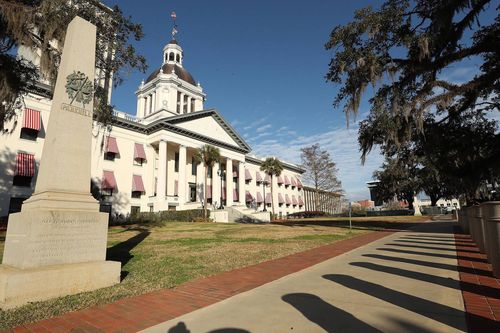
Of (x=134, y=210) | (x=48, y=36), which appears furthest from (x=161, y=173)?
(x=48, y=36)

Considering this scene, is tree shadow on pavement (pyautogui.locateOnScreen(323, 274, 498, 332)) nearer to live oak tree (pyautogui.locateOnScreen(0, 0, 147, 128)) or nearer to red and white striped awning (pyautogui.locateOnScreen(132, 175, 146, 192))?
live oak tree (pyautogui.locateOnScreen(0, 0, 147, 128))

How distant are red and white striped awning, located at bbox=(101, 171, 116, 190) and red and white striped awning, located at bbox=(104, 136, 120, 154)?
254cm

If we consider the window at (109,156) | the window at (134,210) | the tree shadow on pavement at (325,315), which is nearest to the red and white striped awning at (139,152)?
the window at (109,156)

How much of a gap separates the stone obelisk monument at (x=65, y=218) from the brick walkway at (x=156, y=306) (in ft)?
3.48

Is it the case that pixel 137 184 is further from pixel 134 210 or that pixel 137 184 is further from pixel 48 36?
pixel 48 36

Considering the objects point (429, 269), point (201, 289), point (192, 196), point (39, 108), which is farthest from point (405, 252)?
point (192, 196)

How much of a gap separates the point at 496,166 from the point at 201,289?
1302cm

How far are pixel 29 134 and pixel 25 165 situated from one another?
10.5 feet

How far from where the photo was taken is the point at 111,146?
36781 mm

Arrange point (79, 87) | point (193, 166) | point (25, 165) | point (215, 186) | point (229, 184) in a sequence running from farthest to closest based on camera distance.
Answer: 1. point (229, 184)
2. point (193, 166)
3. point (215, 186)
4. point (25, 165)
5. point (79, 87)

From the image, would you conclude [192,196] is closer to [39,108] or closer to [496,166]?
[39,108]

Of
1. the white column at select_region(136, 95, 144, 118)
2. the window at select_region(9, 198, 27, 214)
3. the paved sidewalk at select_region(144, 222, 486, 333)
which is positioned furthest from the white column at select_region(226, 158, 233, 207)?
the paved sidewalk at select_region(144, 222, 486, 333)

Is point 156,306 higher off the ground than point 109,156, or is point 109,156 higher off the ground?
point 109,156

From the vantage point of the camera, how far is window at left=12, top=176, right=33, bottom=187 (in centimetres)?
2886
